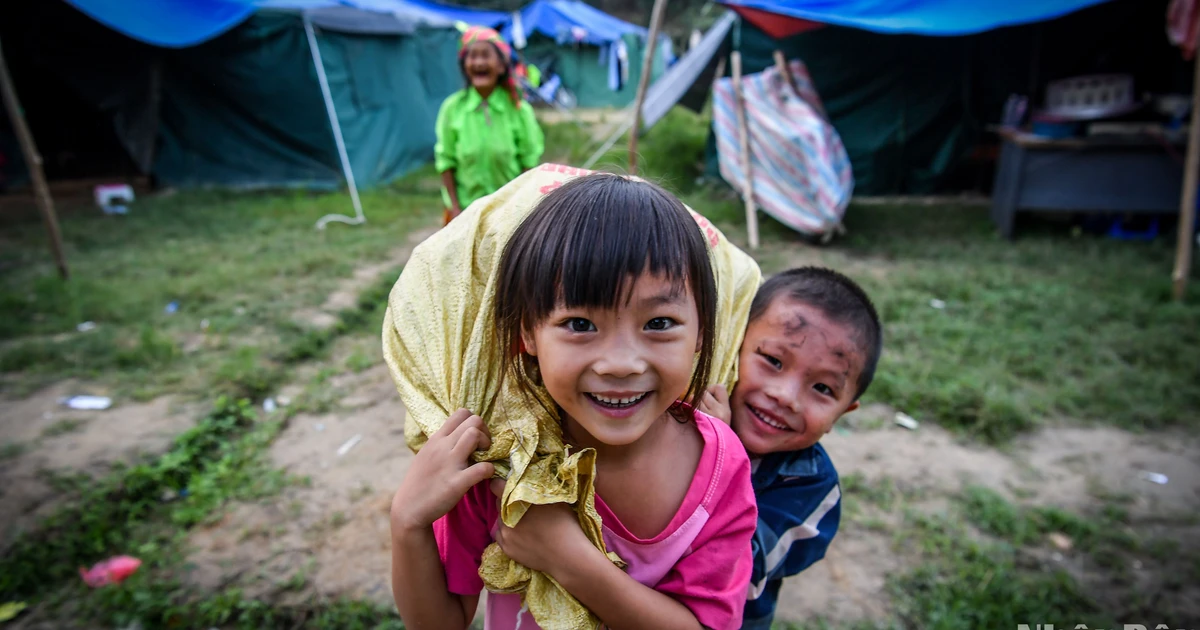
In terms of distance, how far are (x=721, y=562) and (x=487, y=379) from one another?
45 centimetres

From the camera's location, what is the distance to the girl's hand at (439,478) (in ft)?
3.10

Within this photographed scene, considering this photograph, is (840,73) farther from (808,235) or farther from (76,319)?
(76,319)

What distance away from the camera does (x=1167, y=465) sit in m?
3.11

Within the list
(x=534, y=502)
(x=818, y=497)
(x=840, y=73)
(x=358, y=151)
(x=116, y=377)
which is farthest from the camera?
(x=358, y=151)

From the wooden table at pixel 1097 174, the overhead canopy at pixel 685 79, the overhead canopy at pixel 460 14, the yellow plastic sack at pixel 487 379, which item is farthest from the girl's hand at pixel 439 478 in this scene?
the overhead canopy at pixel 460 14

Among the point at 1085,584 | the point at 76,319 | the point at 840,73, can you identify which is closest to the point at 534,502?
the point at 1085,584

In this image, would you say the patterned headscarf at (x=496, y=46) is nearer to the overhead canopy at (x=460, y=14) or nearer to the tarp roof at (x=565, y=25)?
the overhead canopy at (x=460, y=14)

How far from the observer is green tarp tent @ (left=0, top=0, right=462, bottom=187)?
8766 millimetres

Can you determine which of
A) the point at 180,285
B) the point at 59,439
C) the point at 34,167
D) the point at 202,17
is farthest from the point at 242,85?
the point at 59,439

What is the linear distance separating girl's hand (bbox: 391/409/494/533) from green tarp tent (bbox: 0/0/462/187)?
9275 mm

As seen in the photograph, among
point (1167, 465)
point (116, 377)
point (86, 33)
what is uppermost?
point (86, 33)

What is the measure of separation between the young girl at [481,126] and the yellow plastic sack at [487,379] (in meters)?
2.95

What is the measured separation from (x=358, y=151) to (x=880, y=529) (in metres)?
8.94

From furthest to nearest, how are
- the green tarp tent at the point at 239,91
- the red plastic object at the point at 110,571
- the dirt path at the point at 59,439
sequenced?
the green tarp tent at the point at 239,91
the dirt path at the point at 59,439
the red plastic object at the point at 110,571
